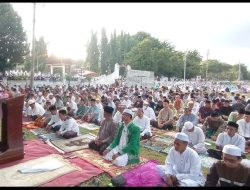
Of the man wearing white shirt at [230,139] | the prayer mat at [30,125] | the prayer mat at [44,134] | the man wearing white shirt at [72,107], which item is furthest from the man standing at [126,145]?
the man wearing white shirt at [72,107]

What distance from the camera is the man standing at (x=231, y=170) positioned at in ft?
12.6

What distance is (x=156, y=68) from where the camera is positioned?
37.9 meters

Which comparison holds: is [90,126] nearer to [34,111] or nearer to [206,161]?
[34,111]

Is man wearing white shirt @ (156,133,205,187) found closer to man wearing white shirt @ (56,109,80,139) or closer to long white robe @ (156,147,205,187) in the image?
long white robe @ (156,147,205,187)

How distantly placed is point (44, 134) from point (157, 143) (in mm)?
3187

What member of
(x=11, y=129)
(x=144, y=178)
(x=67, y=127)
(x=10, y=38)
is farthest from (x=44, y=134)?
(x=10, y=38)

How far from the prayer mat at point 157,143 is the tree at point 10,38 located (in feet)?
56.5

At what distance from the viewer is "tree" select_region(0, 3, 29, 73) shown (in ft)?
69.7

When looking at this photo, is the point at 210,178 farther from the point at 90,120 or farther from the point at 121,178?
the point at 90,120

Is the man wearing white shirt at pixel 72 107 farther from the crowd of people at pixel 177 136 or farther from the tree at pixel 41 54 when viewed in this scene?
the tree at pixel 41 54

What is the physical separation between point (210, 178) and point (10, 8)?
21150mm

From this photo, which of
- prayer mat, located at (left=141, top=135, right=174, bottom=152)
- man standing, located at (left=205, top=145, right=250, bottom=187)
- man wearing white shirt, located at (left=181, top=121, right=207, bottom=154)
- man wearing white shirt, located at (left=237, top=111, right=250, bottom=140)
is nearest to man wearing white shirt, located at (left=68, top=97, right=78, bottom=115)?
prayer mat, located at (left=141, top=135, right=174, bottom=152)

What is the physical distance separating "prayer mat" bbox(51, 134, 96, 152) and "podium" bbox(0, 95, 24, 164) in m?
1.13

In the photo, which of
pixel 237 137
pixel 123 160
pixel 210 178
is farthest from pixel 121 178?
pixel 237 137
